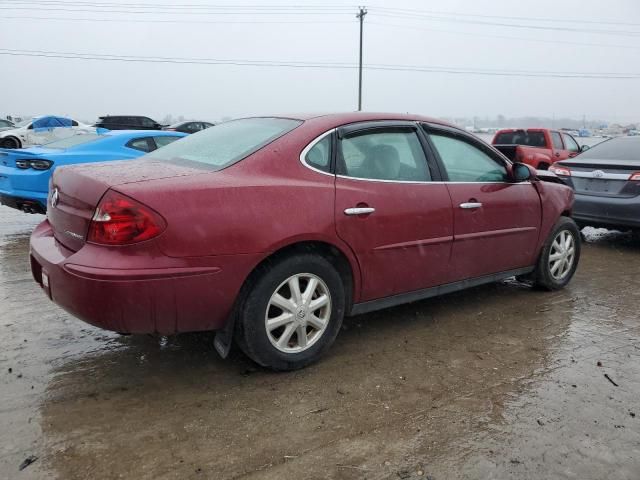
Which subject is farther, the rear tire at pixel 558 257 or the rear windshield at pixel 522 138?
the rear windshield at pixel 522 138

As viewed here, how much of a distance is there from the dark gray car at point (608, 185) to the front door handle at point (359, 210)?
450 cm

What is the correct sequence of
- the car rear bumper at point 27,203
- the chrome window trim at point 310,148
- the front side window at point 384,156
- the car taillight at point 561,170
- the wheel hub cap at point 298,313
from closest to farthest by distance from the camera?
the wheel hub cap at point 298,313, the chrome window trim at point 310,148, the front side window at point 384,156, the car rear bumper at point 27,203, the car taillight at point 561,170

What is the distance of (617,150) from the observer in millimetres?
7250

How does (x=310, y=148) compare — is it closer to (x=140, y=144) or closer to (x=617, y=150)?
(x=140, y=144)

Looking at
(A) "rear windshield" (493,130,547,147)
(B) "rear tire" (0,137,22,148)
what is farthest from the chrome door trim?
(B) "rear tire" (0,137,22,148)

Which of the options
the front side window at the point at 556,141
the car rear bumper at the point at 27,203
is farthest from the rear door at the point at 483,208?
the front side window at the point at 556,141

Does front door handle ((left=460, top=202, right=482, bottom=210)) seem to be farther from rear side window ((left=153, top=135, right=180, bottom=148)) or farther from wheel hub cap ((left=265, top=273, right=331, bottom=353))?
rear side window ((left=153, top=135, right=180, bottom=148))

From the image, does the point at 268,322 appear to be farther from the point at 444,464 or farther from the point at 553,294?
the point at 553,294

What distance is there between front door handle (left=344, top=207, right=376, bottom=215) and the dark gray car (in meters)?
4.50

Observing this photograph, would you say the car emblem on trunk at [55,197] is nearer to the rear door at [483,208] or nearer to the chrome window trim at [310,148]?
the chrome window trim at [310,148]

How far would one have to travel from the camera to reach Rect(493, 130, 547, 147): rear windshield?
13.4 m

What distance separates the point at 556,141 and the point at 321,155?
38.5ft

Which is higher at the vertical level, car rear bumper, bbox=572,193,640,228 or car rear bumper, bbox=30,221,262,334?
car rear bumper, bbox=30,221,262,334

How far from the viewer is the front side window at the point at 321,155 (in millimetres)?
3290
